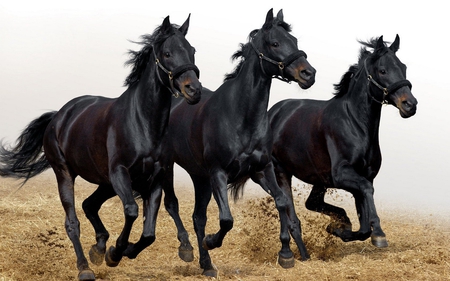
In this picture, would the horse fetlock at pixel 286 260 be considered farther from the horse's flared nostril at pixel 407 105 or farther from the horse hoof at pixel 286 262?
the horse's flared nostril at pixel 407 105

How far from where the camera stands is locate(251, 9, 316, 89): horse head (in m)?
7.11

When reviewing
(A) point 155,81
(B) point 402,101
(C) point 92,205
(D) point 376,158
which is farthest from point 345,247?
(A) point 155,81

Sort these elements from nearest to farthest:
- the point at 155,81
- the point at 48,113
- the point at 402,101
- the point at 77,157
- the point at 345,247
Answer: the point at 155,81
the point at 77,157
the point at 402,101
the point at 48,113
the point at 345,247

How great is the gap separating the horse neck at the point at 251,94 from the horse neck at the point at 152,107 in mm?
815

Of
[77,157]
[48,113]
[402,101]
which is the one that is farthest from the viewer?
[48,113]

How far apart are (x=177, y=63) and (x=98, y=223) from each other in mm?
2422

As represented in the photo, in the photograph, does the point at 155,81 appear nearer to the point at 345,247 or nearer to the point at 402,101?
the point at 402,101

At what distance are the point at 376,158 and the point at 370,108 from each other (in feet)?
2.00

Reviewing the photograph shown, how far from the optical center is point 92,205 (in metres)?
8.20

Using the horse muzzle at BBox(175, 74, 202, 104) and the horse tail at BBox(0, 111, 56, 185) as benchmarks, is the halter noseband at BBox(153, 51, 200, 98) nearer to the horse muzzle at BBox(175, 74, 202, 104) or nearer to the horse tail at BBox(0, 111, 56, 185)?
the horse muzzle at BBox(175, 74, 202, 104)

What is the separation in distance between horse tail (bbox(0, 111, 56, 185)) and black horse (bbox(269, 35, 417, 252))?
3.01m

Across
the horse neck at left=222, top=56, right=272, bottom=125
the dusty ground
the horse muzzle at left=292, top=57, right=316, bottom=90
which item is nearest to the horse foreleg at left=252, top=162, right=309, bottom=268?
the dusty ground

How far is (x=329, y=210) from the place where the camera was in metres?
9.36

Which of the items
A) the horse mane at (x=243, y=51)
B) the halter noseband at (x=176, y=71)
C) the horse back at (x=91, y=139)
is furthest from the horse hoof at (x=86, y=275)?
the horse mane at (x=243, y=51)
